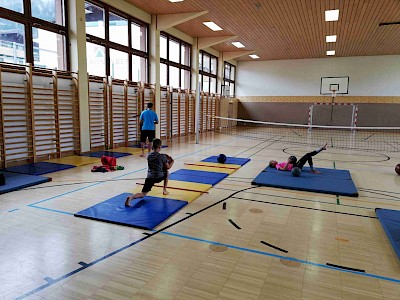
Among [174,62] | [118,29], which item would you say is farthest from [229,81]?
[118,29]

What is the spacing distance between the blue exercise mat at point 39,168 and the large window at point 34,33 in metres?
2.41

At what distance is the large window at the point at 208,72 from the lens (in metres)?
17.6

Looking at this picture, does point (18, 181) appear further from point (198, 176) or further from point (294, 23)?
point (294, 23)

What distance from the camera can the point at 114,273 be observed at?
2.78 metres

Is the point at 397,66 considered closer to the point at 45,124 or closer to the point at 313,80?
the point at 313,80

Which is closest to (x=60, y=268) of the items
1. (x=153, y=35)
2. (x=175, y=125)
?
(x=153, y=35)

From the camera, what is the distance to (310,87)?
21859 mm

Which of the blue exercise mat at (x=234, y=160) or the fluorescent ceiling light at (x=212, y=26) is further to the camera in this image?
the fluorescent ceiling light at (x=212, y=26)

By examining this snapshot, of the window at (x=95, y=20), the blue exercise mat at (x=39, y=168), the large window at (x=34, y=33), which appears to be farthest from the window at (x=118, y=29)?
the blue exercise mat at (x=39, y=168)

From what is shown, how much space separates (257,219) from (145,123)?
5426 mm

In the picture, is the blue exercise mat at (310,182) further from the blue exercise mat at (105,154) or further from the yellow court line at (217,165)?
the blue exercise mat at (105,154)

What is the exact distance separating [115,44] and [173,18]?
106 inches

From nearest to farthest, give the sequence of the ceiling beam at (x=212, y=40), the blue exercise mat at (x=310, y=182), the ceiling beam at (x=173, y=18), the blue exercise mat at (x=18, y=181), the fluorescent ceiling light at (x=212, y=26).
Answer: the blue exercise mat at (x=18, y=181), the blue exercise mat at (x=310, y=182), the ceiling beam at (x=173, y=18), the fluorescent ceiling light at (x=212, y=26), the ceiling beam at (x=212, y=40)

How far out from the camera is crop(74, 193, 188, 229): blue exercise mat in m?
3.87
